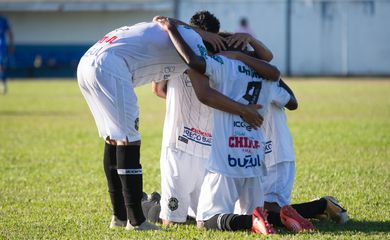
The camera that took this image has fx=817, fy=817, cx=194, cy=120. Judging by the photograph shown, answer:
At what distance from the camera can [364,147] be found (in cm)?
1169

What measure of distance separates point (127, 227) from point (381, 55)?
31371 millimetres

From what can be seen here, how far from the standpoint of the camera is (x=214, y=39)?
22.4 feet

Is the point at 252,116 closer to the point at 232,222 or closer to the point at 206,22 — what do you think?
Result: the point at 232,222

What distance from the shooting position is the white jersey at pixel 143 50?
6.50m

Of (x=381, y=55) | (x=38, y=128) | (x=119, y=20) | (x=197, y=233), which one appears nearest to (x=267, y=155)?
(x=197, y=233)

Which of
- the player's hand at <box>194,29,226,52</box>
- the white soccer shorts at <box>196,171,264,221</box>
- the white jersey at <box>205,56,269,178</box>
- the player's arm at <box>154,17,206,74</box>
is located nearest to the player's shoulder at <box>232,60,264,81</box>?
the white jersey at <box>205,56,269,178</box>

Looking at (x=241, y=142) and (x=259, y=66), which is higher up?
(x=259, y=66)

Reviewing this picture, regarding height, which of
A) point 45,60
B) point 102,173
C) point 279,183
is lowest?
→ point 45,60

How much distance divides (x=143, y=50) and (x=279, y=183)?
66.9 inches

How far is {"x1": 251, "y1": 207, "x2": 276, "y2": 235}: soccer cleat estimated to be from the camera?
6.21 metres

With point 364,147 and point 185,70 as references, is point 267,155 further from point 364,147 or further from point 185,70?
point 364,147

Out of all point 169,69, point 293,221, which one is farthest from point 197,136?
point 293,221

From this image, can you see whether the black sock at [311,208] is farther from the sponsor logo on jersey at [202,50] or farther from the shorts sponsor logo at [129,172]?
the sponsor logo on jersey at [202,50]

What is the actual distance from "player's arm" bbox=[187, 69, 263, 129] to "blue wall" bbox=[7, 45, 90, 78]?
33.4m
